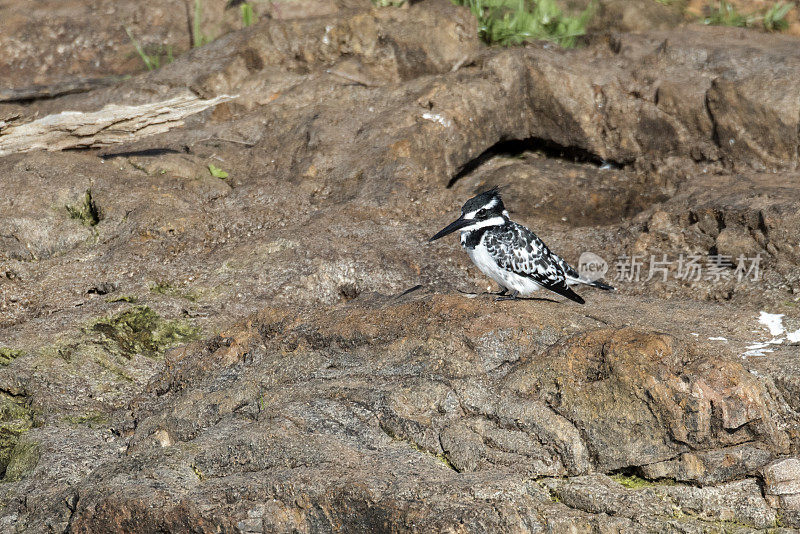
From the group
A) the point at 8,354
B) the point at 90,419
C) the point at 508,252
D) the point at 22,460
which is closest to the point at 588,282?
the point at 508,252

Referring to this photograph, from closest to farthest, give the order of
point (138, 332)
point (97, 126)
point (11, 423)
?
point (11, 423) < point (138, 332) < point (97, 126)

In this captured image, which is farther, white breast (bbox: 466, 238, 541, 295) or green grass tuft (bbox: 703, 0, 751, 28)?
green grass tuft (bbox: 703, 0, 751, 28)

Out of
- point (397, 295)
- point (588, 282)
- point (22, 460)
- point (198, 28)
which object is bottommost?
point (588, 282)

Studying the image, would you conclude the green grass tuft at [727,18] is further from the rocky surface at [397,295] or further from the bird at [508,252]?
the bird at [508,252]

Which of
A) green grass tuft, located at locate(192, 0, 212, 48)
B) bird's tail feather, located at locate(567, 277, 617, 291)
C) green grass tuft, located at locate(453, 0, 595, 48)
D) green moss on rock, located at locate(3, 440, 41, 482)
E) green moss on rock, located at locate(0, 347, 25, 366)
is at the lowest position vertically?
bird's tail feather, located at locate(567, 277, 617, 291)

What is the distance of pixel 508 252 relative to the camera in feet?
18.2

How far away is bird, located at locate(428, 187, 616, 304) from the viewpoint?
18.3 ft

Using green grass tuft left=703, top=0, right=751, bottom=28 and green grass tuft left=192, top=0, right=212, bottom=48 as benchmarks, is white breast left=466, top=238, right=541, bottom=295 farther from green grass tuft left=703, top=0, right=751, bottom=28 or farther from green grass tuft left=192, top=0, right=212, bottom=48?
green grass tuft left=703, top=0, right=751, bottom=28

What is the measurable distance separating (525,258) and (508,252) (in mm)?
127

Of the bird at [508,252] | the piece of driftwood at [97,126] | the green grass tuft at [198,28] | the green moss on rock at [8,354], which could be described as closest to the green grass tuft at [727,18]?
the bird at [508,252]

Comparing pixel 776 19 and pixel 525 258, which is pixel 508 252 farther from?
pixel 776 19

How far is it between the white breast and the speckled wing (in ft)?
0.12

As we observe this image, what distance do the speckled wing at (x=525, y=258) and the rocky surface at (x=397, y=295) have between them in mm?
343

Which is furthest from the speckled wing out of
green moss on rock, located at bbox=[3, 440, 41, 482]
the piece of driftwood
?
green moss on rock, located at bbox=[3, 440, 41, 482]
